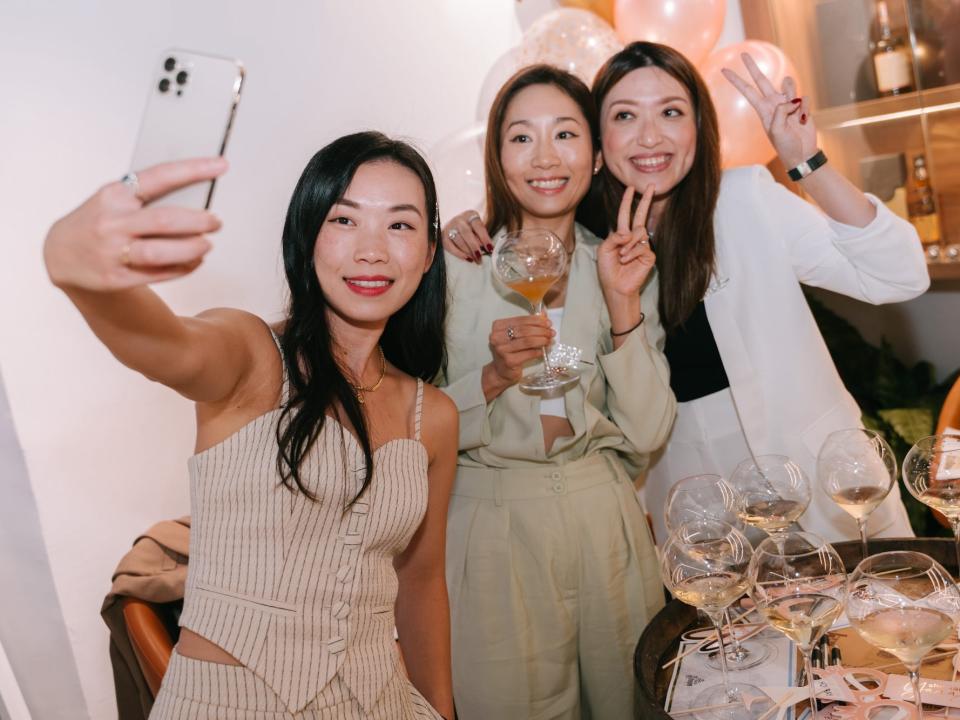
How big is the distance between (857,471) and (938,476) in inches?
5.4

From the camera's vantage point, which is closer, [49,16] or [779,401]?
[779,401]

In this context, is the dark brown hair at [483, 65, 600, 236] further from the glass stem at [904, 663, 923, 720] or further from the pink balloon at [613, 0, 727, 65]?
the glass stem at [904, 663, 923, 720]

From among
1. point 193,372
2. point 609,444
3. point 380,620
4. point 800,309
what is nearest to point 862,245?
point 800,309

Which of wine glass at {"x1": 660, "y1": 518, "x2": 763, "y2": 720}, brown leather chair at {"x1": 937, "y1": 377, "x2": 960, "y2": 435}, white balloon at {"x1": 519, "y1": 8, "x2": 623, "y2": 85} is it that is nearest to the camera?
wine glass at {"x1": 660, "y1": 518, "x2": 763, "y2": 720}

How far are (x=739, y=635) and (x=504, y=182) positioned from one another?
1.27 m

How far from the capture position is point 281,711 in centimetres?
140

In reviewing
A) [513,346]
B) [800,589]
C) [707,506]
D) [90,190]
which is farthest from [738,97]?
[800,589]

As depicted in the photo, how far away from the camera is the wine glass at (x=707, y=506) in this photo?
5.12ft

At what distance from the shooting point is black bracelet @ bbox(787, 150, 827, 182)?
7.21ft

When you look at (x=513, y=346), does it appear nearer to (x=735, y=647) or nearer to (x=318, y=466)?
(x=318, y=466)

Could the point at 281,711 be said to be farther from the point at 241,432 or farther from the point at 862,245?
the point at 862,245

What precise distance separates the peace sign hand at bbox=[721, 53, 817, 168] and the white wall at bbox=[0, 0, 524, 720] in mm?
1048

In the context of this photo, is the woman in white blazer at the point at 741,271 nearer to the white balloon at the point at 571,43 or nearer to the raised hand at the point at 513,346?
the raised hand at the point at 513,346

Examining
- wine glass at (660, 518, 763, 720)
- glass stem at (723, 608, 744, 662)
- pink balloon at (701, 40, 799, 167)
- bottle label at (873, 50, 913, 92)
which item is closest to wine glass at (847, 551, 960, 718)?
wine glass at (660, 518, 763, 720)
